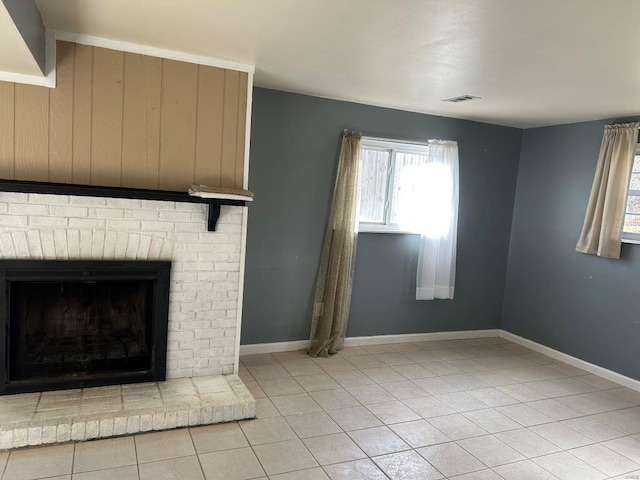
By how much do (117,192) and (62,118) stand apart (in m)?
0.53

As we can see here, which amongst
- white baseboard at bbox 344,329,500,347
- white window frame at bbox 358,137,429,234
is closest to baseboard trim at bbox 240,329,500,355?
white baseboard at bbox 344,329,500,347

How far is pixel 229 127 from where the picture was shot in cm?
316

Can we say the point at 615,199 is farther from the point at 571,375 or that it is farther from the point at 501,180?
the point at 571,375

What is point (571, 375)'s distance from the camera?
4.14 metres

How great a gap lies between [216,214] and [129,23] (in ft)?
3.90

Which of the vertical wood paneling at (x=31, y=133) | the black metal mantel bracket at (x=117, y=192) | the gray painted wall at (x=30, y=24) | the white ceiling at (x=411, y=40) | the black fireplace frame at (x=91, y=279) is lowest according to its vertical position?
the black fireplace frame at (x=91, y=279)

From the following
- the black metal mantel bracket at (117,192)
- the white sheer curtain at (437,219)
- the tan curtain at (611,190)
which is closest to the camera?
the black metal mantel bracket at (117,192)

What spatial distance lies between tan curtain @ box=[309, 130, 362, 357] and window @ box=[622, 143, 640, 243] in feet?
7.52

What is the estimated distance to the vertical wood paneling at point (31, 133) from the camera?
105 inches

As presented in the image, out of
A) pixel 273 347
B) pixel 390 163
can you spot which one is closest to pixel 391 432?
pixel 273 347

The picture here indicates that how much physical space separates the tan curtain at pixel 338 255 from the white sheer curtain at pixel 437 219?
76cm

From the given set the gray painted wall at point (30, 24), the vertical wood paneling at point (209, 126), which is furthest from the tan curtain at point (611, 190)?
the gray painted wall at point (30, 24)

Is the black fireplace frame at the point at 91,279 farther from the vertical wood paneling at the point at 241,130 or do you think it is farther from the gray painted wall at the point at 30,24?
the gray painted wall at the point at 30,24

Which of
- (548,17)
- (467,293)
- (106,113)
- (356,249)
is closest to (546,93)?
(548,17)
